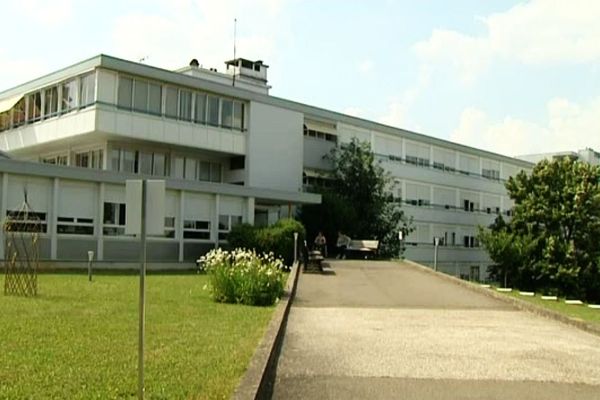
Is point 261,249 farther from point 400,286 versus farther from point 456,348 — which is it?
point 456,348

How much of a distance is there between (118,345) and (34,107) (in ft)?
116

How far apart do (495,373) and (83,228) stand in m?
24.4

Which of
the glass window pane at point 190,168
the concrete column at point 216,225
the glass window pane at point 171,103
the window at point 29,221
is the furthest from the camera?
the glass window pane at point 190,168

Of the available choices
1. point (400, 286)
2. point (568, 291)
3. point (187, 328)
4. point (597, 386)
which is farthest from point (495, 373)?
point (568, 291)

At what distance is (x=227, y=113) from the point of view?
4384 centimetres

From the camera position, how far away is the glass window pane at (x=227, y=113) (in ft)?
143

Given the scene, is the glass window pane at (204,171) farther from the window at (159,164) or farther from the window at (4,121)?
the window at (4,121)

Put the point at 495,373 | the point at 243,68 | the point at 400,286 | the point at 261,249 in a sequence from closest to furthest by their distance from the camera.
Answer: the point at 495,373 → the point at 400,286 → the point at 261,249 → the point at 243,68

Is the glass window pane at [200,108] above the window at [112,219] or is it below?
above

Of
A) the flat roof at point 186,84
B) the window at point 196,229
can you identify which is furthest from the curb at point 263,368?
the flat roof at point 186,84

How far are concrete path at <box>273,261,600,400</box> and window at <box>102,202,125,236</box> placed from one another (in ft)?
43.1

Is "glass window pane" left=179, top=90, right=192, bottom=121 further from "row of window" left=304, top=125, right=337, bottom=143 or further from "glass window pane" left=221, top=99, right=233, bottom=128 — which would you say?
"row of window" left=304, top=125, right=337, bottom=143

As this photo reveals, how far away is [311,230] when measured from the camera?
154ft

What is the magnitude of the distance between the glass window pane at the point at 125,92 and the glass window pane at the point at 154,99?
1239 millimetres
